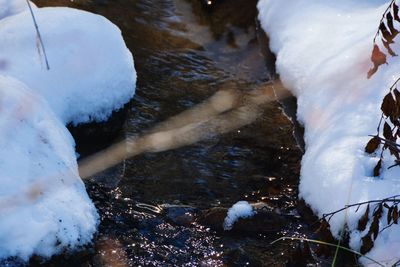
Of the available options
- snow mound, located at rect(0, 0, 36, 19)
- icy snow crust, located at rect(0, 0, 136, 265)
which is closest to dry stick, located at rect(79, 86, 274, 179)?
icy snow crust, located at rect(0, 0, 136, 265)

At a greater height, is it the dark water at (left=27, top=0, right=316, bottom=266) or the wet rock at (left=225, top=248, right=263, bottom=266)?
the wet rock at (left=225, top=248, right=263, bottom=266)

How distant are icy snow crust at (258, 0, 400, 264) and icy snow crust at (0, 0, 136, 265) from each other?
1.55 m

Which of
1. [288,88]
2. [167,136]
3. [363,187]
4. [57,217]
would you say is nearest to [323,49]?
[288,88]

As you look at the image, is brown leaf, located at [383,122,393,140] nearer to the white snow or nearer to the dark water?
the dark water

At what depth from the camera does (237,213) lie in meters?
4.43

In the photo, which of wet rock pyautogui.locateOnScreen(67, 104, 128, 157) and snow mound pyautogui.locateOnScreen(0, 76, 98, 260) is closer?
snow mound pyautogui.locateOnScreen(0, 76, 98, 260)

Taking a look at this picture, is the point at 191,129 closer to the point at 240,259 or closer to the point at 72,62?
the point at 72,62

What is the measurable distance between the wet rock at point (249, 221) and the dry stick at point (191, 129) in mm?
970

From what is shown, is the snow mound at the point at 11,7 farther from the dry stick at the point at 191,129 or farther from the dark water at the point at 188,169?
the dry stick at the point at 191,129

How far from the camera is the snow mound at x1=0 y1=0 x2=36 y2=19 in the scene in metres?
5.99

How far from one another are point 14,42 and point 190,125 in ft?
A: 5.35

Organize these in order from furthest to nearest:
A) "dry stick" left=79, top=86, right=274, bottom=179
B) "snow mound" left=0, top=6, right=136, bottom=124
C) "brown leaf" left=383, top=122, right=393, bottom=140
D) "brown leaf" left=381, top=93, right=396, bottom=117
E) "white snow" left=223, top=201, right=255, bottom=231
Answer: "dry stick" left=79, top=86, right=274, bottom=179
"snow mound" left=0, top=6, right=136, bottom=124
"white snow" left=223, top=201, right=255, bottom=231
"brown leaf" left=383, top=122, right=393, bottom=140
"brown leaf" left=381, top=93, right=396, bottom=117

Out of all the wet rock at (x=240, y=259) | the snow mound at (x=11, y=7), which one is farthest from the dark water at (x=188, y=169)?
the snow mound at (x=11, y=7)

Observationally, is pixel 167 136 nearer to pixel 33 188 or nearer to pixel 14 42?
pixel 14 42
